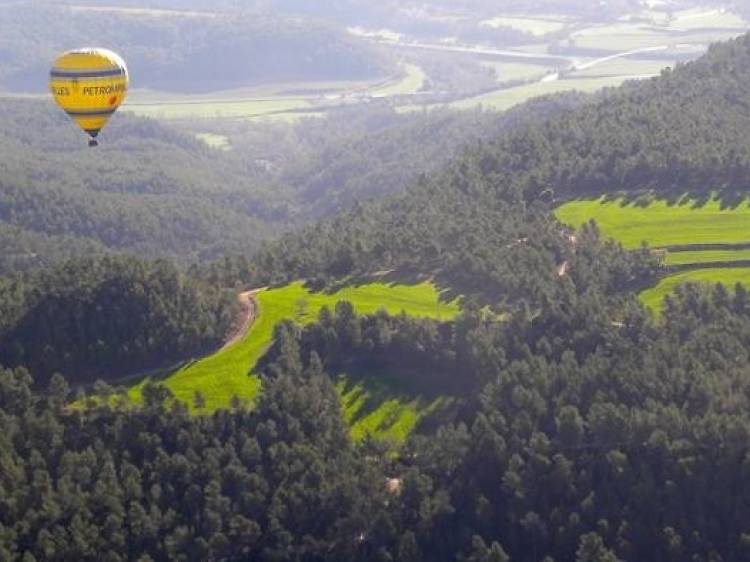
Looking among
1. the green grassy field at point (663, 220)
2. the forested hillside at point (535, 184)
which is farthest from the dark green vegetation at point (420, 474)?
the green grassy field at point (663, 220)

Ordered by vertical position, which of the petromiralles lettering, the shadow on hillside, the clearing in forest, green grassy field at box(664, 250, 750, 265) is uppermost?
the petromiralles lettering

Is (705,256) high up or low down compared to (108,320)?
down

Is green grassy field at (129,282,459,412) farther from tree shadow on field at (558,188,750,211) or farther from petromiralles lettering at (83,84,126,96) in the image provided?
tree shadow on field at (558,188,750,211)

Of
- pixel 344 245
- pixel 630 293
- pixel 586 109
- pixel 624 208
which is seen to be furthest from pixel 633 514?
pixel 586 109

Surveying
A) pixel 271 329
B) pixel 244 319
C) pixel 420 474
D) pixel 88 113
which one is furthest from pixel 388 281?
pixel 420 474

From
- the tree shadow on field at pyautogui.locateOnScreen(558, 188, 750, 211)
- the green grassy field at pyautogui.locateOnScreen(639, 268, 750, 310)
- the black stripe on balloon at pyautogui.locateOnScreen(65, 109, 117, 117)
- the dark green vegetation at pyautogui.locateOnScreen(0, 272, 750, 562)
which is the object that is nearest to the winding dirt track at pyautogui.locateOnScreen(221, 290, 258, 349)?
the dark green vegetation at pyautogui.locateOnScreen(0, 272, 750, 562)

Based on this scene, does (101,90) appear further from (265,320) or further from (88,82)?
(265,320)

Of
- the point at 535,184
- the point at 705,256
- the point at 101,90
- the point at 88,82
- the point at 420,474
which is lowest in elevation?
the point at 420,474
